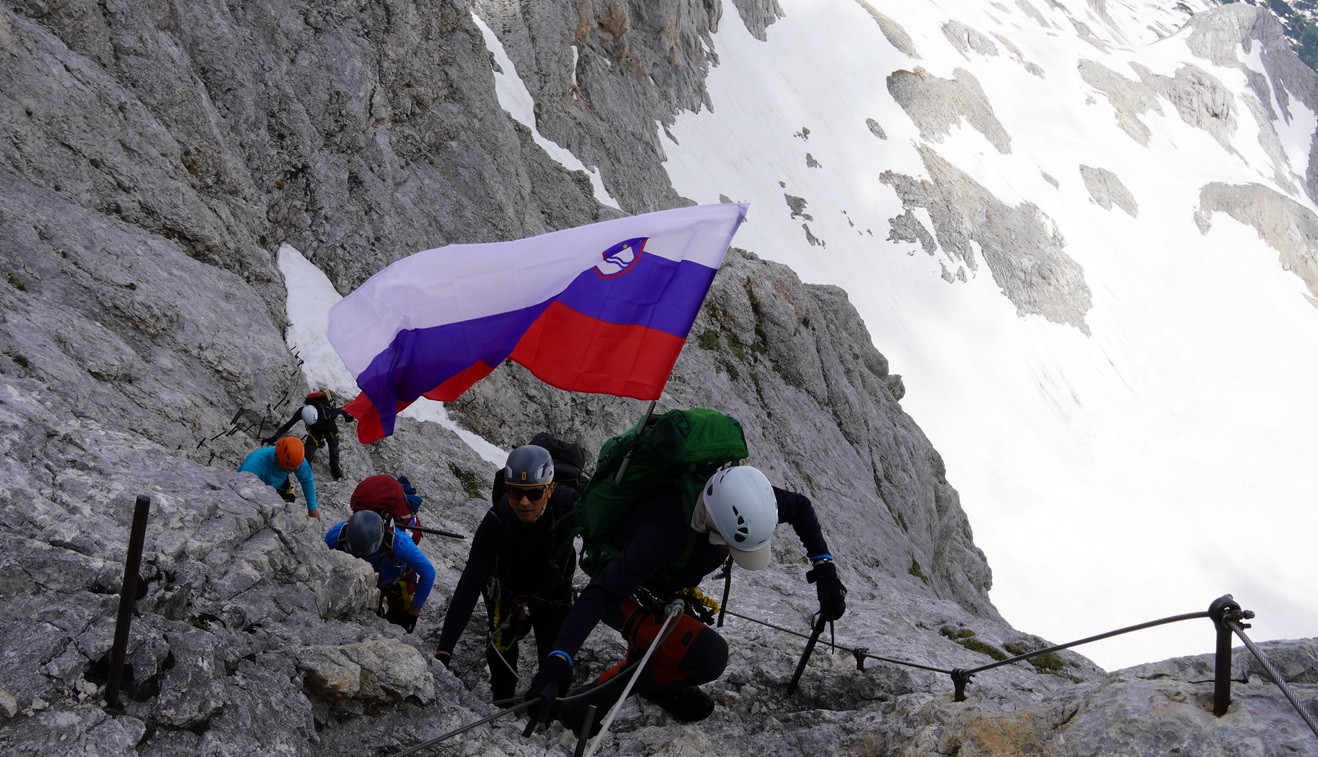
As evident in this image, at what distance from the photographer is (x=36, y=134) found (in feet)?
41.6

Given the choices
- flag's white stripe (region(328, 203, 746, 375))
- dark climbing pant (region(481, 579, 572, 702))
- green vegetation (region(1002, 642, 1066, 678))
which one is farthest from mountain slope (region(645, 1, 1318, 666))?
dark climbing pant (region(481, 579, 572, 702))

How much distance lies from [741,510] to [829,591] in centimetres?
126

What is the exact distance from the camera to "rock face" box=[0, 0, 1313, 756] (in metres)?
4.39

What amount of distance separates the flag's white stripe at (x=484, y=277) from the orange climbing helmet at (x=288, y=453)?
1.73m

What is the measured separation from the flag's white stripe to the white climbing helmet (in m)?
2.99

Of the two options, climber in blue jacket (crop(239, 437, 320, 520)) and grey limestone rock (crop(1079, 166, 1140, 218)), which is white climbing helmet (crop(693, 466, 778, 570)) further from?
grey limestone rock (crop(1079, 166, 1140, 218))

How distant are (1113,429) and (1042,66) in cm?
4883

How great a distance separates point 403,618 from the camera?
7273mm

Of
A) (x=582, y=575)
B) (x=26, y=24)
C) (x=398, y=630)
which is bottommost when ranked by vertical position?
(x=582, y=575)

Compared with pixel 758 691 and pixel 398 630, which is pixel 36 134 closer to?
pixel 398 630

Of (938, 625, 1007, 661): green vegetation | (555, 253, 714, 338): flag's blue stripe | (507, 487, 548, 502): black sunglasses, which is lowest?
(938, 625, 1007, 661): green vegetation

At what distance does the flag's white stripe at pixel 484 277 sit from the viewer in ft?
24.5

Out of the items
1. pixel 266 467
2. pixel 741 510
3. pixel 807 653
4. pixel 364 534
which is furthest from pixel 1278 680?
pixel 266 467

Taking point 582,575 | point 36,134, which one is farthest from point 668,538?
point 36,134
